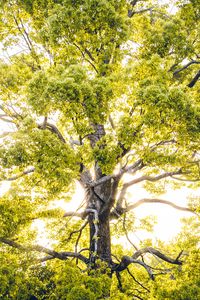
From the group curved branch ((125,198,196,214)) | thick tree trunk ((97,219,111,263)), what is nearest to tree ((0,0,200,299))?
thick tree trunk ((97,219,111,263))

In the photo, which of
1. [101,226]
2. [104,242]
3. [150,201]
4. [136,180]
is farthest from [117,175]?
[150,201]

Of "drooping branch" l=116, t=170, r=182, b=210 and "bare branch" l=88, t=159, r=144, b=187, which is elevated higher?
"drooping branch" l=116, t=170, r=182, b=210

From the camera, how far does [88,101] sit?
4527mm

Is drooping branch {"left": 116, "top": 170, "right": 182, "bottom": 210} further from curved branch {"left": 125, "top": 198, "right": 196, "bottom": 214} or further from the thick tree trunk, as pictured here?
the thick tree trunk

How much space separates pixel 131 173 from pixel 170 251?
2.90 m

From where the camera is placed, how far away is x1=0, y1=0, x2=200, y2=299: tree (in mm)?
4504

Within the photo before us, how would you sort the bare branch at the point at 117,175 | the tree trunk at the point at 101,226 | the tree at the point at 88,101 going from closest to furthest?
the tree at the point at 88,101 → the bare branch at the point at 117,175 → the tree trunk at the point at 101,226

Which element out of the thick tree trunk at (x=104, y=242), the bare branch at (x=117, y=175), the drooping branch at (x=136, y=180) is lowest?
the thick tree trunk at (x=104, y=242)

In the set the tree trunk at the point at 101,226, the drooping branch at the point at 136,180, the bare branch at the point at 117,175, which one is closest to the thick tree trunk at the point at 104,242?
the tree trunk at the point at 101,226

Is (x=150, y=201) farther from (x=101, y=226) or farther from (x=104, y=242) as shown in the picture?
(x=104, y=242)

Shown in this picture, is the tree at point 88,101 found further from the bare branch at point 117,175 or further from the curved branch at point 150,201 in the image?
the curved branch at point 150,201

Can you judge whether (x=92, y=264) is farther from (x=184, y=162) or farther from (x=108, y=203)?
(x=184, y=162)

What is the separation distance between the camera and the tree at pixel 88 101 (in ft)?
14.8

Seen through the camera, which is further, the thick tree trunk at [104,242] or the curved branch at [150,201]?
the curved branch at [150,201]
